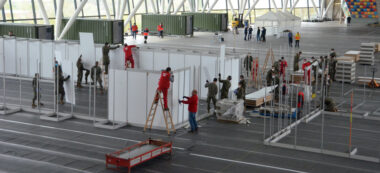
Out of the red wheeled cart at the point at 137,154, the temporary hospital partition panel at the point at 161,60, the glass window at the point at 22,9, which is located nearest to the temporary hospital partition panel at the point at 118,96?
the red wheeled cart at the point at 137,154

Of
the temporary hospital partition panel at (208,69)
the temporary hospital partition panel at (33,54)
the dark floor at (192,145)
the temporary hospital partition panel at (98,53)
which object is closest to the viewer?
the dark floor at (192,145)

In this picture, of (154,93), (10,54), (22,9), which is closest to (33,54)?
(10,54)

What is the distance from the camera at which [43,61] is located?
26.3 meters

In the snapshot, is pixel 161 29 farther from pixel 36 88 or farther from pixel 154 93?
pixel 154 93

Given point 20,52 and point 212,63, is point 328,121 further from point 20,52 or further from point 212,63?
point 20,52

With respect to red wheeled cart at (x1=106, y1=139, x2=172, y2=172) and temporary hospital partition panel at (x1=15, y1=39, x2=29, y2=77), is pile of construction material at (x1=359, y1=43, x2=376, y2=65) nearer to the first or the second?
temporary hospital partition panel at (x1=15, y1=39, x2=29, y2=77)

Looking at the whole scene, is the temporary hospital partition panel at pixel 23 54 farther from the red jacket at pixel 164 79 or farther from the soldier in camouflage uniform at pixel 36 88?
the red jacket at pixel 164 79

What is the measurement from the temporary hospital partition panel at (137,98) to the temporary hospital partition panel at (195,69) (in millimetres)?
3164

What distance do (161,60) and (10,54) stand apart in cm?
911

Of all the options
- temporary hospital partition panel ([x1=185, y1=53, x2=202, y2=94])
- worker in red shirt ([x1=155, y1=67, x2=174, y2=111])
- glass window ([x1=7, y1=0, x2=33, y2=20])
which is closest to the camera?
worker in red shirt ([x1=155, y1=67, x2=174, y2=111])

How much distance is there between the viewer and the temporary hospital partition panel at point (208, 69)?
67.9ft

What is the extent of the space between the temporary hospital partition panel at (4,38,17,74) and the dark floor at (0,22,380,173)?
797 cm

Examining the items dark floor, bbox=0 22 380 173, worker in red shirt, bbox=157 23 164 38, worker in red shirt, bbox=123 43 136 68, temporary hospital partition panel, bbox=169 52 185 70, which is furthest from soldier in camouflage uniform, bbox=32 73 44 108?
worker in red shirt, bbox=157 23 164 38

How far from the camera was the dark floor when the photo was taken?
44.2 ft
